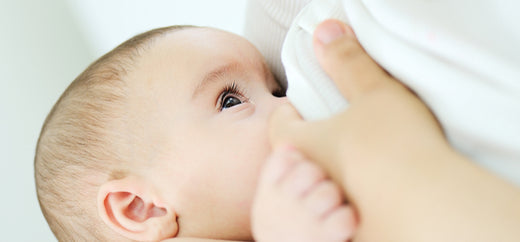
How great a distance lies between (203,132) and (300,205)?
0.29 meters

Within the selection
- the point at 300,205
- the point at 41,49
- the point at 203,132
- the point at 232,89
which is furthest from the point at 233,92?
the point at 41,49

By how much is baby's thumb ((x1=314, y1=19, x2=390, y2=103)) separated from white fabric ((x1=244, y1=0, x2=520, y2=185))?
0.01 meters

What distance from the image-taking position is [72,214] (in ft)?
2.69

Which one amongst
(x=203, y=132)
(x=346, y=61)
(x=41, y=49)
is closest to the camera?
(x=346, y=61)

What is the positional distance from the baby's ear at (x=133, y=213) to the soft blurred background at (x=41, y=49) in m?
0.90

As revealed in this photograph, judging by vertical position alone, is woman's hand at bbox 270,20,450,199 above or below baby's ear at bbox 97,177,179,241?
above

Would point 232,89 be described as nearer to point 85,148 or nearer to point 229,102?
point 229,102

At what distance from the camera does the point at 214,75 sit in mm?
812

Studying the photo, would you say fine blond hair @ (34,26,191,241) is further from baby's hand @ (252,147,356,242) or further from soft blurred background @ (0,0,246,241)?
soft blurred background @ (0,0,246,241)

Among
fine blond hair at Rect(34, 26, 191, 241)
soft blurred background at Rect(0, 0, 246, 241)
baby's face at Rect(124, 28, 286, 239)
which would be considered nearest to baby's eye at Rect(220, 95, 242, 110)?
baby's face at Rect(124, 28, 286, 239)

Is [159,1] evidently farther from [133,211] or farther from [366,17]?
[366,17]

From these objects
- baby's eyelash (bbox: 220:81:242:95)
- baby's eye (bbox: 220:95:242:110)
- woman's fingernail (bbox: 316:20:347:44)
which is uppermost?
woman's fingernail (bbox: 316:20:347:44)

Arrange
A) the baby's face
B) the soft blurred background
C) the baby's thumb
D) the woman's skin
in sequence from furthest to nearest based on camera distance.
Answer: the soft blurred background, the baby's face, the baby's thumb, the woman's skin

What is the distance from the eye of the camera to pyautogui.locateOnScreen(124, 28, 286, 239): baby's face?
0.73 metres
